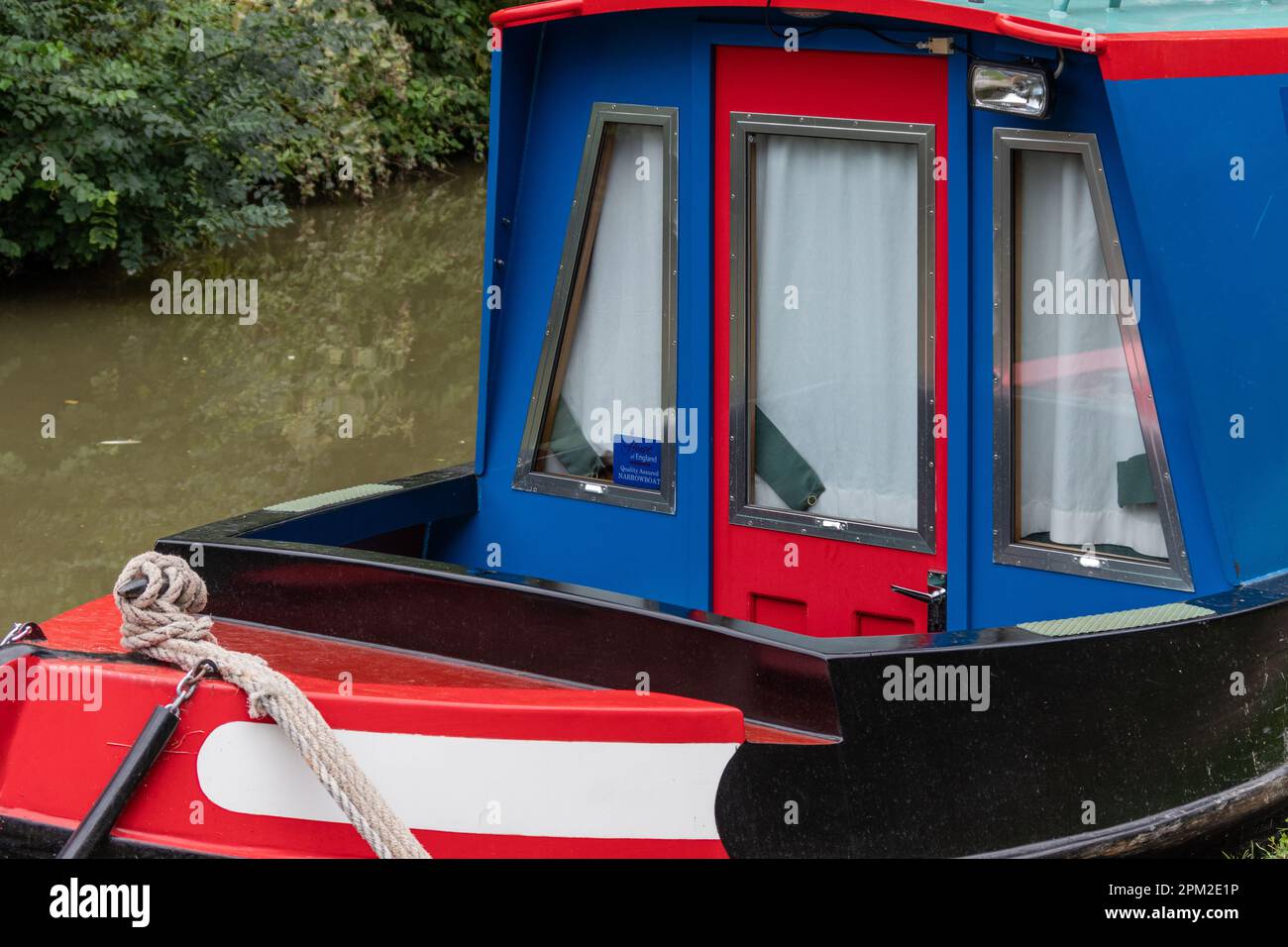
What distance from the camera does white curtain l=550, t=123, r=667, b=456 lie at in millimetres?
4539

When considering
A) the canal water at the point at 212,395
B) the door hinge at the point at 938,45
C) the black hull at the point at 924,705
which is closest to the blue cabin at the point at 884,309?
the door hinge at the point at 938,45

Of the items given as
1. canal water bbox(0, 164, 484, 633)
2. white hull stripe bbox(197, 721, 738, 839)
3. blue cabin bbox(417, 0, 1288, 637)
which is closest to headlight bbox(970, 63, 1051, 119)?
blue cabin bbox(417, 0, 1288, 637)

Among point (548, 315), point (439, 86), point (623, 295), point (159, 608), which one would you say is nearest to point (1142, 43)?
point (623, 295)

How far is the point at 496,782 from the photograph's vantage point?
3.47 meters

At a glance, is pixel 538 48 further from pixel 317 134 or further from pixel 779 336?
pixel 317 134

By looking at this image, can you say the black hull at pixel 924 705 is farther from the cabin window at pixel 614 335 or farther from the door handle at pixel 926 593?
the cabin window at pixel 614 335

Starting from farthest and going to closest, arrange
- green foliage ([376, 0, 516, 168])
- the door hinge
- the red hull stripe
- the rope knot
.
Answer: green foliage ([376, 0, 516, 168]) < the door hinge < the rope knot < the red hull stripe

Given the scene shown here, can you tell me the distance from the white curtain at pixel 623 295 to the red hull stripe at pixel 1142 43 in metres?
0.76

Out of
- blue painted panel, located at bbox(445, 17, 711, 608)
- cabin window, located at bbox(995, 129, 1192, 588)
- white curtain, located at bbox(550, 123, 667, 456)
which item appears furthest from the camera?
white curtain, located at bbox(550, 123, 667, 456)

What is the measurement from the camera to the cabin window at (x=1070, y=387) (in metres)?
3.84

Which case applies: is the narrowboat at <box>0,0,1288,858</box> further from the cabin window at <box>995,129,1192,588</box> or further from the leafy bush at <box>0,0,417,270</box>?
the leafy bush at <box>0,0,417,270</box>

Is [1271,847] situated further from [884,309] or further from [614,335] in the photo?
[614,335]

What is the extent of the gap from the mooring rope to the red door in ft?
4.44
